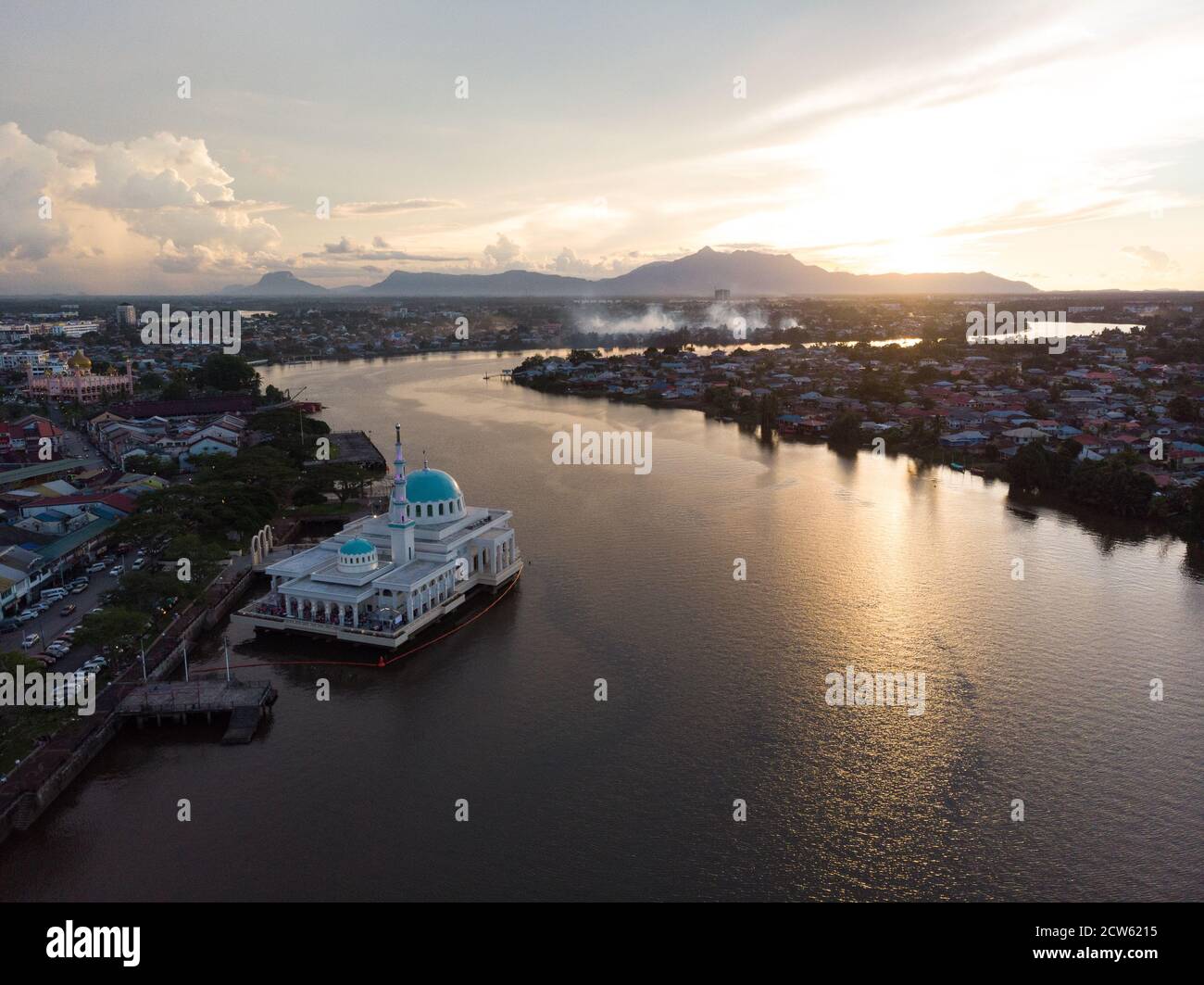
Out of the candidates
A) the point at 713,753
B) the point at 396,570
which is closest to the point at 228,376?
the point at 396,570

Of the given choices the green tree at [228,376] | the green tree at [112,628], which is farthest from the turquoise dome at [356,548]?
the green tree at [228,376]

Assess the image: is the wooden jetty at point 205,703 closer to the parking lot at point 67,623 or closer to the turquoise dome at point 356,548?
the parking lot at point 67,623

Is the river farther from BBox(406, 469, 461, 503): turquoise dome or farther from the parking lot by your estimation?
BBox(406, 469, 461, 503): turquoise dome

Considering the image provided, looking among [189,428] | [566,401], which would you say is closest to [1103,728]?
[189,428]

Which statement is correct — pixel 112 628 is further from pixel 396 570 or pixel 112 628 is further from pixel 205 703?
pixel 396 570

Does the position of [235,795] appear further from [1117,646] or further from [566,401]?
[566,401]

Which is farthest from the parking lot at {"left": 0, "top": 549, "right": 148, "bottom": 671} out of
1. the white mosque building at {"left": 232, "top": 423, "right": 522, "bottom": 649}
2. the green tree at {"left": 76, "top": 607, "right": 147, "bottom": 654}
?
the white mosque building at {"left": 232, "top": 423, "right": 522, "bottom": 649}

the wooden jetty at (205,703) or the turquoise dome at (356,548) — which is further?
the turquoise dome at (356,548)
